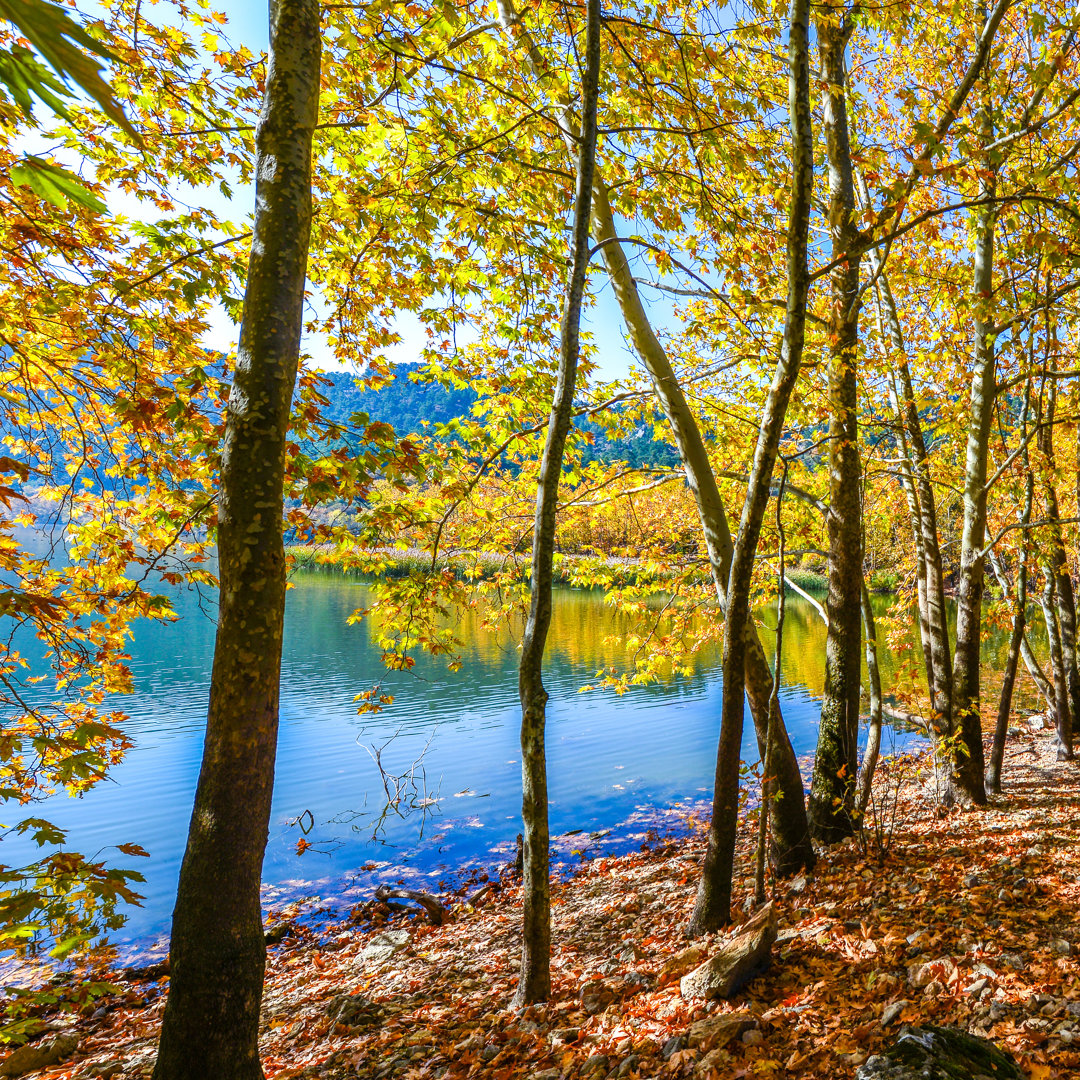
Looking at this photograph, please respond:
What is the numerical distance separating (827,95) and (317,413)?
5.50 metres

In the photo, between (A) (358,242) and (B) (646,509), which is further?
(B) (646,509)

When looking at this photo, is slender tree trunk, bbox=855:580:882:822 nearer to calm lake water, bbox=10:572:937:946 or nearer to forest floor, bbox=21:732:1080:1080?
forest floor, bbox=21:732:1080:1080

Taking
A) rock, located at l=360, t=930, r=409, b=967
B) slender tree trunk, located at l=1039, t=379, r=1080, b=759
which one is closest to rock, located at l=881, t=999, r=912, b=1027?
rock, located at l=360, t=930, r=409, b=967

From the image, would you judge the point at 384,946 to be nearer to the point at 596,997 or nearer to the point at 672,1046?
the point at 596,997

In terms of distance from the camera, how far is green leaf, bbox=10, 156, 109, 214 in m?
1.04

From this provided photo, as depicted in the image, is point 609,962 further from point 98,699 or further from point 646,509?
point 646,509

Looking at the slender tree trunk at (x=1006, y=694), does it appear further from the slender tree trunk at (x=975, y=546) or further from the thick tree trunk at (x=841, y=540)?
the thick tree trunk at (x=841, y=540)

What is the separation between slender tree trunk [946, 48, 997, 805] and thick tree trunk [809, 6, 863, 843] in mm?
1414

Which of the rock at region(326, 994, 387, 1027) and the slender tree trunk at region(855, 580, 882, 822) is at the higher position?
the slender tree trunk at region(855, 580, 882, 822)

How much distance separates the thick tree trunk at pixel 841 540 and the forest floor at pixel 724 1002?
0.49 metres

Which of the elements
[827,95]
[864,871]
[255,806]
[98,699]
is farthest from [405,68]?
[864,871]

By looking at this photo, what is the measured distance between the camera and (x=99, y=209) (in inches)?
41.9

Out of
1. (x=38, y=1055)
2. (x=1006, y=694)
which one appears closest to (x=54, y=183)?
(x=38, y=1055)

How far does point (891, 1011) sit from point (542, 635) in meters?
2.46
